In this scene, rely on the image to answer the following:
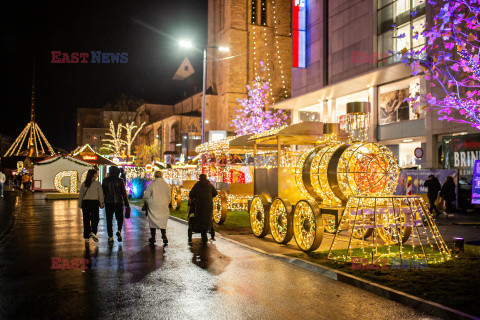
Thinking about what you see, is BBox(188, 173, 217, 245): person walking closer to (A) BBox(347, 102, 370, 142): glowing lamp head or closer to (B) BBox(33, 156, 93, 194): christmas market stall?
(A) BBox(347, 102, 370, 142): glowing lamp head

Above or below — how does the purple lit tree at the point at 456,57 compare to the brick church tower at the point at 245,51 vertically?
below

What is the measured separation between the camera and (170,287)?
632cm

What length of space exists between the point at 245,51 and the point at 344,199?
46.0 m

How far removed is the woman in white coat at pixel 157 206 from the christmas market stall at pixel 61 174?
816 inches

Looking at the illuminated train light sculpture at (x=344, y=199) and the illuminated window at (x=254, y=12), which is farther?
the illuminated window at (x=254, y=12)

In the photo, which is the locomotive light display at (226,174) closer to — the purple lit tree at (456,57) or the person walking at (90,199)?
the person walking at (90,199)

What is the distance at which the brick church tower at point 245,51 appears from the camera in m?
51.9

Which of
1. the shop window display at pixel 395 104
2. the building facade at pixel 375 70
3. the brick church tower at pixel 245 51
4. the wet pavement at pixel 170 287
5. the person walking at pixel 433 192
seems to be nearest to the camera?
the wet pavement at pixel 170 287

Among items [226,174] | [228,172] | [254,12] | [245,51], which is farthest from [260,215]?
[254,12]

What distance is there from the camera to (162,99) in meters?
85.9

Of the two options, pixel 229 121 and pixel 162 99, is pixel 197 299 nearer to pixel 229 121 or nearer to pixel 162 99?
pixel 229 121

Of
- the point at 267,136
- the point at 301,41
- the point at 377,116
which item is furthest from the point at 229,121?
the point at 267,136

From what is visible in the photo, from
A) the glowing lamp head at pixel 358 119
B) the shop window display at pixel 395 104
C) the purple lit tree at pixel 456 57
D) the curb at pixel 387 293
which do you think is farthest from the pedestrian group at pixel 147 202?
the shop window display at pixel 395 104

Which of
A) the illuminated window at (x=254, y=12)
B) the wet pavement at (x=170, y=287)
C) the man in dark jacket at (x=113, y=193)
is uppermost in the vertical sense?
the illuminated window at (x=254, y=12)
